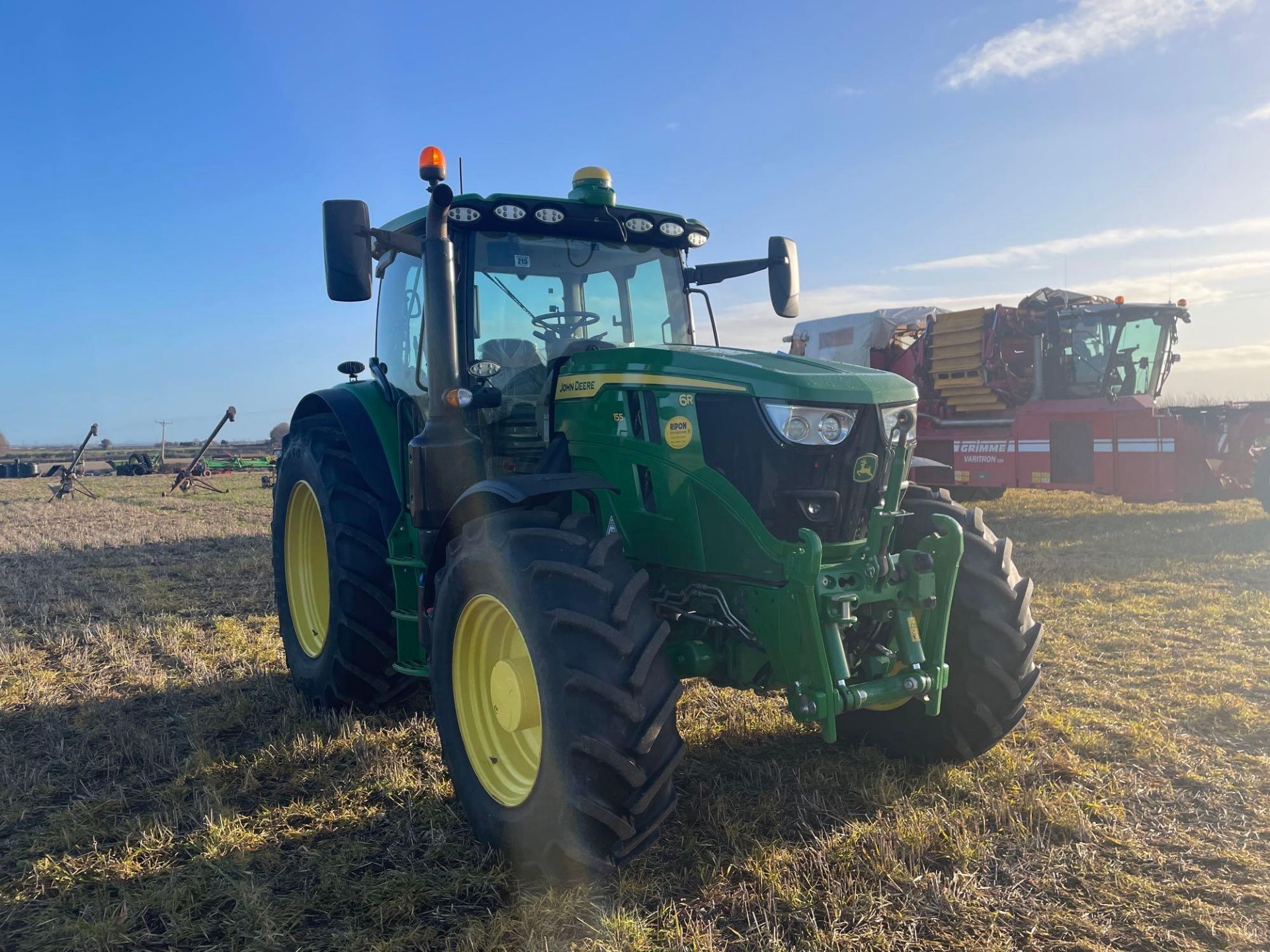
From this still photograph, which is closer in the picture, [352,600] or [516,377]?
[516,377]

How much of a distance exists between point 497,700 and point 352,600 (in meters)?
1.40

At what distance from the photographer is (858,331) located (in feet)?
57.3

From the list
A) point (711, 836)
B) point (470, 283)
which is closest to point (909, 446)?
point (711, 836)

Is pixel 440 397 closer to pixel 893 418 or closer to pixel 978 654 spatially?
pixel 893 418

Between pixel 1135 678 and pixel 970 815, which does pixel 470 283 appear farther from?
pixel 1135 678

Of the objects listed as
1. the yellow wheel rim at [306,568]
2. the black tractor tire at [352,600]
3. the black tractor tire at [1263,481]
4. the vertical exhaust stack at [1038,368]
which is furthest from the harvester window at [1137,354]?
the black tractor tire at [352,600]

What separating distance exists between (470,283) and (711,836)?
2.61m

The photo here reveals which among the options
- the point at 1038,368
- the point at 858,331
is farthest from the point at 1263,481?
the point at 858,331

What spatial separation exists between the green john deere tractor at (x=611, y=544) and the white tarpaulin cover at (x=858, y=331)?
13.1 metres

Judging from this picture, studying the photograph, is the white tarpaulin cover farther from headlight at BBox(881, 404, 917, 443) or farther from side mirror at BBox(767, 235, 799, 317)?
headlight at BBox(881, 404, 917, 443)

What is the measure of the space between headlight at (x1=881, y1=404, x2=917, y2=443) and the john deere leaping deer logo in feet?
0.35

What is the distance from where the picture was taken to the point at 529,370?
170 inches

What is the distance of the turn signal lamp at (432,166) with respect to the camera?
12.6 ft

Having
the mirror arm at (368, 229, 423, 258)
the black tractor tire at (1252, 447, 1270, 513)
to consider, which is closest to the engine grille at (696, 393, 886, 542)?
the mirror arm at (368, 229, 423, 258)
